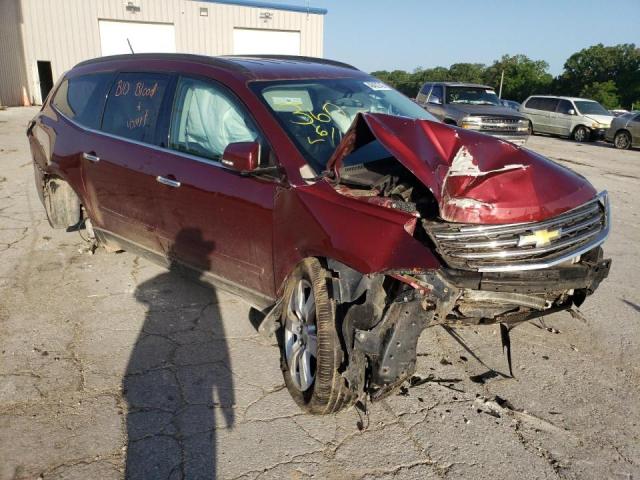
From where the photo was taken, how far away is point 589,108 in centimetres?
2102

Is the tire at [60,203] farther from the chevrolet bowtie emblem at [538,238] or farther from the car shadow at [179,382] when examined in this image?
the chevrolet bowtie emblem at [538,238]

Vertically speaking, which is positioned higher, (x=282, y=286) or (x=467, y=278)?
(x=467, y=278)

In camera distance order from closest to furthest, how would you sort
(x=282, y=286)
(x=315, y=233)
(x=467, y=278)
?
(x=467, y=278)
(x=315, y=233)
(x=282, y=286)

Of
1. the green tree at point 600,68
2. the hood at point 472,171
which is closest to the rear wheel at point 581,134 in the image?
the hood at point 472,171

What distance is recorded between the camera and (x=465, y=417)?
2.98 m

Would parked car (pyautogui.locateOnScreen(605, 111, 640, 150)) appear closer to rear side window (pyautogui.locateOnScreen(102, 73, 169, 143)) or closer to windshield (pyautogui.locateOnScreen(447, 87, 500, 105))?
windshield (pyautogui.locateOnScreen(447, 87, 500, 105))

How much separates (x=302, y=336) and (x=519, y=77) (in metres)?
58.2

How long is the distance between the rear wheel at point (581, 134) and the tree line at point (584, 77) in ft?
70.0

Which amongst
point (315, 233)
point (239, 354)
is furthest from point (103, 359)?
point (315, 233)

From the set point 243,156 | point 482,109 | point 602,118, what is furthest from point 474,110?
point 243,156

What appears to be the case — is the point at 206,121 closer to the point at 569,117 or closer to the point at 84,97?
the point at 84,97

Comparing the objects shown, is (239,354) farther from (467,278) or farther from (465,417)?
(467,278)

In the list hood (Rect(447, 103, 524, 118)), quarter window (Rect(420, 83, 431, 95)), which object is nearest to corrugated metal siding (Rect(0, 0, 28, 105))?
quarter window (Rect(420, 83, 431, 95))

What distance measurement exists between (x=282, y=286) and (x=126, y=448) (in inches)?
46.9
